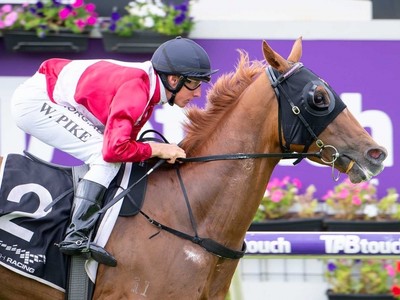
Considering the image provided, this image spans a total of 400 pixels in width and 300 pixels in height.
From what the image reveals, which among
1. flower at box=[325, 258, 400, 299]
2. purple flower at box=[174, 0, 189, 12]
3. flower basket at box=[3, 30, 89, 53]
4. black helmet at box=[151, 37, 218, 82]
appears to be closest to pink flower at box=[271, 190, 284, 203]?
flower at box=[325, 258, 400, 299]

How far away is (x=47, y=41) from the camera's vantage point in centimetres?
720

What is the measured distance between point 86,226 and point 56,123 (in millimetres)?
587

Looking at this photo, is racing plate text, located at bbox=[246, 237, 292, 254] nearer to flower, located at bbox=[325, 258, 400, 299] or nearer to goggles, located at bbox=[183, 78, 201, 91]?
flower, located at bbox=[325, 258, 400, 299]

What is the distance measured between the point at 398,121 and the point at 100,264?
3437 millimetres

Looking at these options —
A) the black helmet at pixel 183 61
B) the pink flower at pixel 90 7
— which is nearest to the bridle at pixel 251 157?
the black helmet at pixel 183 61

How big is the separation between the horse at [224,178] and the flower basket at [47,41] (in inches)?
107

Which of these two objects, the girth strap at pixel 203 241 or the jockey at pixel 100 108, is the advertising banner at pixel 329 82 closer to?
the jockey at pixel 100 108

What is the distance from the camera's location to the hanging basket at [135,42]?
7137mm

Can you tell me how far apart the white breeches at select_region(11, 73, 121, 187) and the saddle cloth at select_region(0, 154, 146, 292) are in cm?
21

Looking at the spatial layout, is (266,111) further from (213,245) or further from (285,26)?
(285,26)

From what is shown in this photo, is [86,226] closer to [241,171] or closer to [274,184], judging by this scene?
[241,171]

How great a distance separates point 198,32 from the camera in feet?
23.7

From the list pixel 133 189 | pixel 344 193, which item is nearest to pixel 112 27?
pixel 344 193

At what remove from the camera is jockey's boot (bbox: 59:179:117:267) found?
4418 millimetres
